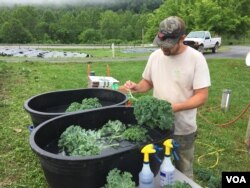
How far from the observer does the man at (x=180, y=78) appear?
2.96 metres

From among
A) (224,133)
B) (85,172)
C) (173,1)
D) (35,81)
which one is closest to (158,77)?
(85,172)

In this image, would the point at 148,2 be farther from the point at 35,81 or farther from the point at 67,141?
the point at 67,141

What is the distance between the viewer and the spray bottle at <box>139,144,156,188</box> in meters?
2.43

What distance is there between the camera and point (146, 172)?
248cm

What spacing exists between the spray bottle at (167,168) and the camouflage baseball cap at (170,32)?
0.91 meters

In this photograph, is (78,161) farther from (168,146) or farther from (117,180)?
(168,146)

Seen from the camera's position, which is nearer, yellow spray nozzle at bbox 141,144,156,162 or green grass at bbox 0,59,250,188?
yellow spray nozzle at bbox 141,144,156,162

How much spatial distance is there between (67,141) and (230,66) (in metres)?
16.0

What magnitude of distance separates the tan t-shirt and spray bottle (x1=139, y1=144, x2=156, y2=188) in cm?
89

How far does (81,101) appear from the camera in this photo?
448 centimetres

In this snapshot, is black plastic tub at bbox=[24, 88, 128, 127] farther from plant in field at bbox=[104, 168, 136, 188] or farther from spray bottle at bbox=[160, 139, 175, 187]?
plant in field at bbox=[104, 168, 136, 188]

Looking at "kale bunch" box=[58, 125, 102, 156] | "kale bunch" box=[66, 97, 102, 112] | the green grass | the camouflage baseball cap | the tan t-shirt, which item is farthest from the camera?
the green grass

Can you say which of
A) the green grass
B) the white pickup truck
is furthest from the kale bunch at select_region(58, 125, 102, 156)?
the white pickup truck

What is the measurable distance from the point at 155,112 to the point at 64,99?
1.87 m
